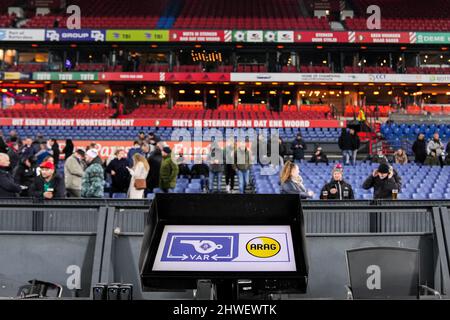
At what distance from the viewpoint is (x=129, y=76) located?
104ft

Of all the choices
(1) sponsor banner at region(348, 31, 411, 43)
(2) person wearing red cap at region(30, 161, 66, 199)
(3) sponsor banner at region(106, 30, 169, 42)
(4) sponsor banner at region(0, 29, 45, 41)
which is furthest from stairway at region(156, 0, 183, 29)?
(2) person wearing red cap at region(30, 161, 66, 199)

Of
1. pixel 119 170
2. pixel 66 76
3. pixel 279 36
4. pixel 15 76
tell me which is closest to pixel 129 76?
pixel 66 76

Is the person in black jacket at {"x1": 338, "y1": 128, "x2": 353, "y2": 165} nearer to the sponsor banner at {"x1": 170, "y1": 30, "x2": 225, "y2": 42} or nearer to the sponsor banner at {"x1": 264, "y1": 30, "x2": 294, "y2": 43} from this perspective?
the sponsor banner at {"x1": 264, "y1": 30, "x2": 294, "y2": 43}

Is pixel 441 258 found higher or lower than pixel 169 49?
lower

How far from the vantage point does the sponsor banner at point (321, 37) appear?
31234mm

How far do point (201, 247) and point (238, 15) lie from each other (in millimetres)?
36963

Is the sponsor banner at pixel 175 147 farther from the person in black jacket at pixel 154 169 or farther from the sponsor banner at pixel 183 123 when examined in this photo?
the person in black jacket at pixel 154 169

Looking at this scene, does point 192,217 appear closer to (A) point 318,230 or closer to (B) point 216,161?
(A) point 318,230

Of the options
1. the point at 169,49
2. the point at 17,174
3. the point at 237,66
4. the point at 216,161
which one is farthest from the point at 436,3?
the point at 17,174

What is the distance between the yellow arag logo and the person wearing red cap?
16.2ft

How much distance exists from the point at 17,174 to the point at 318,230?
5.91 metres

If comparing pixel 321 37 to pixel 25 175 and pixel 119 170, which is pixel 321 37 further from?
pixel 25 175

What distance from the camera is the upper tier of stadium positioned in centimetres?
3347

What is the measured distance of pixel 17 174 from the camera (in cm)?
855
